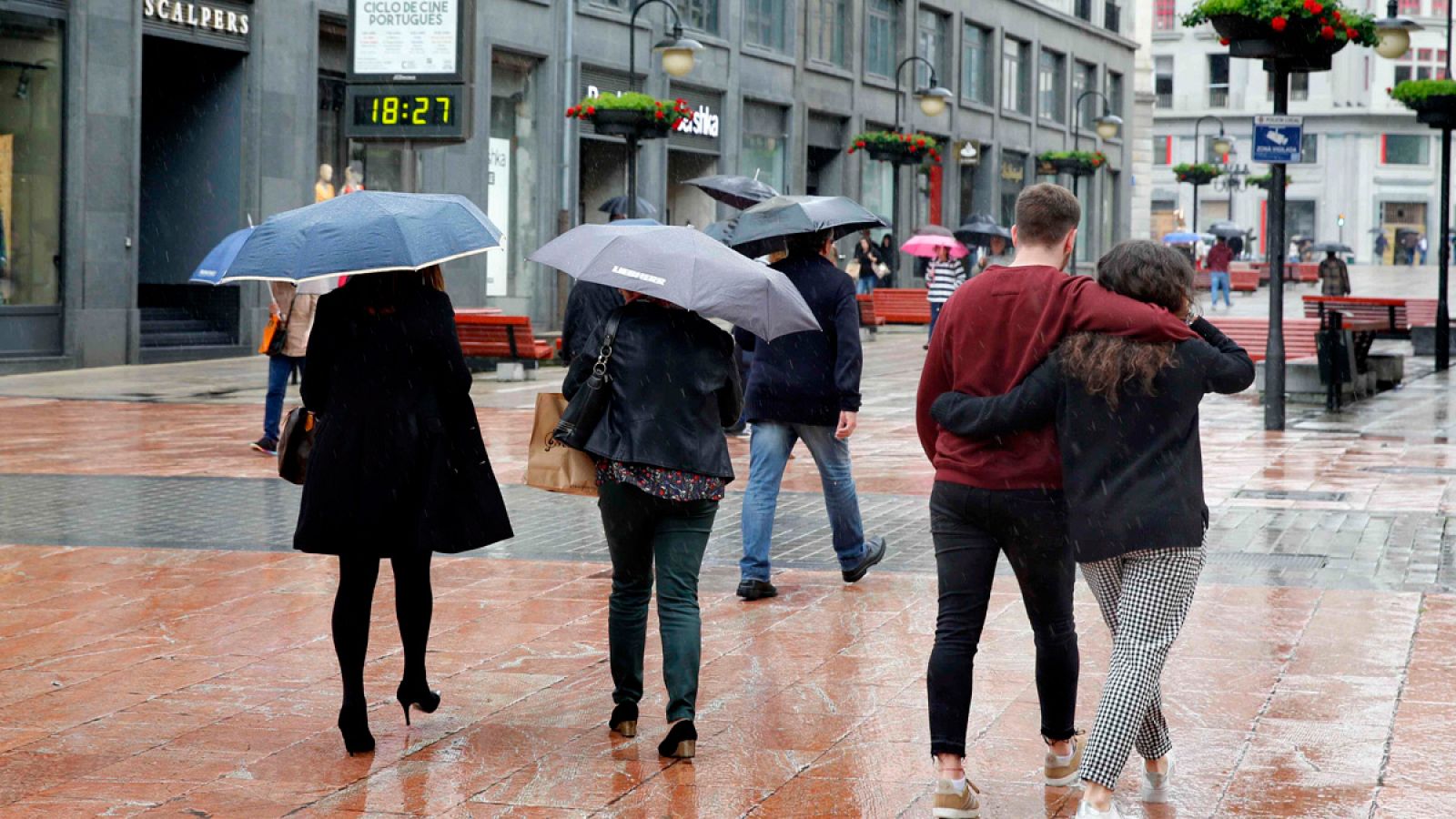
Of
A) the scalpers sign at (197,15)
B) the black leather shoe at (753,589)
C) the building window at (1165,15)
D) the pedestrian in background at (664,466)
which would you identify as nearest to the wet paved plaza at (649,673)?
the black leather shoe at (753,589)

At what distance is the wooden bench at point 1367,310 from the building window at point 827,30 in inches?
586

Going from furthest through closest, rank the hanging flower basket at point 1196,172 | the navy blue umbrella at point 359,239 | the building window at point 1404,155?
the building window at point 1404,155 < the hanging flower basket at point 1196,172 < the navy blue umbrella at point 359,239

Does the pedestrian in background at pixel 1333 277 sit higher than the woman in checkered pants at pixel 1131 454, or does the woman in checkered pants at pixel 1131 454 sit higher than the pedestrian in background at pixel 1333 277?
the pedestrian in background at pixel 1333 277

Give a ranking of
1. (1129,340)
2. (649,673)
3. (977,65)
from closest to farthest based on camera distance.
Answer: (1129,340), (649,673), (977,65)

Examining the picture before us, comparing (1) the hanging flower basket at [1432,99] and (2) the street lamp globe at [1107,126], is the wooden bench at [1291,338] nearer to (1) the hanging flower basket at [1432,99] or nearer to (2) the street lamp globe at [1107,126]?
(1) the hanging flower basket at [1432,99]

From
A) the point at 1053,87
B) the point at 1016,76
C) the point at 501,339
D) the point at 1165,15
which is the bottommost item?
the point at 501,339

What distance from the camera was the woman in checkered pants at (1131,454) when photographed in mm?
4711

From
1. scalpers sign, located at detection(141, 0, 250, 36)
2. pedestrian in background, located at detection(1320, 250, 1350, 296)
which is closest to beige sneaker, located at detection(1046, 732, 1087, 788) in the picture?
scalpers sign, located at detection(141, 0, 250, 36)

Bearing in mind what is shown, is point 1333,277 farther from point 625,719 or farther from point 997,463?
point 997,463

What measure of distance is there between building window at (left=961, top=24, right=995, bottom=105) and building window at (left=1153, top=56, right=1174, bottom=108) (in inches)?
1661

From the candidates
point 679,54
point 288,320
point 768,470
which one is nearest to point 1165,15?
point 679,54

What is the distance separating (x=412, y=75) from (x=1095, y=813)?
43.6ft

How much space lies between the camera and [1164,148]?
90.2 m

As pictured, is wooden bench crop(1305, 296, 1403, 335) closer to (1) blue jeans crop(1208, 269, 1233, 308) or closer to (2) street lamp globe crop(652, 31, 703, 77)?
(2) street lamp globe crop(652, 31, 703, 77)
